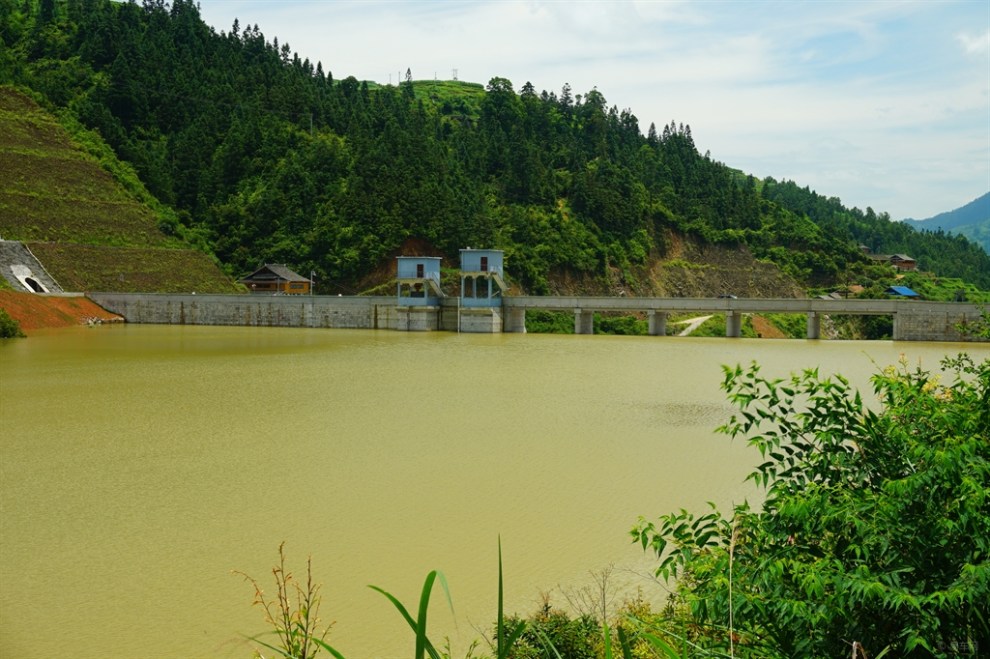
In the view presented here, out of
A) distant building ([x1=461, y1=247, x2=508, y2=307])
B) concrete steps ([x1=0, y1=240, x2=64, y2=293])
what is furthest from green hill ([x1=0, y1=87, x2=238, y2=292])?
distant building ([x1=461, y1=247, x2=508, y2=307])

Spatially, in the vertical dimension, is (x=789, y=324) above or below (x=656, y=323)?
below

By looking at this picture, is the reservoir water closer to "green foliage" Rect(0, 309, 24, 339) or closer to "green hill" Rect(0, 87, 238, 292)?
"green foliage" Rect(0, 309, 24, 339)

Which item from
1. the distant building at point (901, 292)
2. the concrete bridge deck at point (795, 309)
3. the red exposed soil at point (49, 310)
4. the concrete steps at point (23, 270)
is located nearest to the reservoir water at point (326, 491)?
the red exposed soil at point (49, 310)

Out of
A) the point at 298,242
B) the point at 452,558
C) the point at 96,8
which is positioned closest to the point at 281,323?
the point at 298,242

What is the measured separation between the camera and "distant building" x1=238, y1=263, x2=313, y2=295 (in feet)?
245

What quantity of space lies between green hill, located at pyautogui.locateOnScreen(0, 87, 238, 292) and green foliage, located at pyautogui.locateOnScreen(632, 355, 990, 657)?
2699 inches

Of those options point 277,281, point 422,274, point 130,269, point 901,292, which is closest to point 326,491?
point 422,274

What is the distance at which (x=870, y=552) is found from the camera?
639 cm

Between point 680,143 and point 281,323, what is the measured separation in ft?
Answer: 232

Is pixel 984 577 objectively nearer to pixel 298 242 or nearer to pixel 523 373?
pixel 523 373

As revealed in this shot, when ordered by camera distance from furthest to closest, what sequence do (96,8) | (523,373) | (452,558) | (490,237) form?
(96,8)
(490,237)
(523,373)
(452,558)

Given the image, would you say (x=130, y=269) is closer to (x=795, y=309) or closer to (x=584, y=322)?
(x=584, y=322)

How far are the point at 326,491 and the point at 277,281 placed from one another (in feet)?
200

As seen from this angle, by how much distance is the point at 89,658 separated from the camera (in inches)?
359
